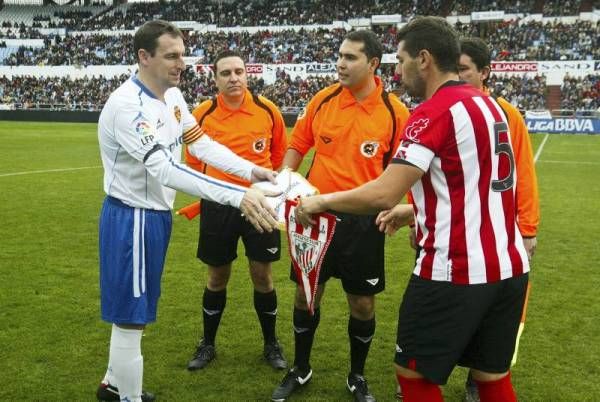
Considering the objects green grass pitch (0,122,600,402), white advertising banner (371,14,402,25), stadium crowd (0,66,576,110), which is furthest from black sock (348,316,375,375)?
white advertising banner (371,14,402,25)

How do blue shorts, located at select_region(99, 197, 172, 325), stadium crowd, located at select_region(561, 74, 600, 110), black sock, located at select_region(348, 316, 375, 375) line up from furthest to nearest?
stadium crowd, located at select_region(561, 74, 600, 110) → black sock, located at select_region(348, 316, 375, 375) → blue shorts, located at select_region(99, 197, 172, 325)

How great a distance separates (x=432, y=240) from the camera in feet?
9.11

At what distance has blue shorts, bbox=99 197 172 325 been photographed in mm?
3508

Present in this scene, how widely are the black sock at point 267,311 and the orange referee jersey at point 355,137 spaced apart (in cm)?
117

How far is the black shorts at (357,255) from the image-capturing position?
4121 millimetres

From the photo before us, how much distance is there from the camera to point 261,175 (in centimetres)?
402

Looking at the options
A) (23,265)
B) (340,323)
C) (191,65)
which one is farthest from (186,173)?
(191,65)

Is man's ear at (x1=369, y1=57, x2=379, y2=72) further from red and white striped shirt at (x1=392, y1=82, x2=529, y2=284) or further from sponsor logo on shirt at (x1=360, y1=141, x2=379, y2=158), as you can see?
red and white striped shirt at (x1=392, y1=82, x2=529, y2=284)

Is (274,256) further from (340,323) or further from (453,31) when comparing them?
(453,31)

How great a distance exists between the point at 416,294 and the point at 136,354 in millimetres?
1806

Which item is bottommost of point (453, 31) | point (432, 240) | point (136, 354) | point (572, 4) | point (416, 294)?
point (136, 354)

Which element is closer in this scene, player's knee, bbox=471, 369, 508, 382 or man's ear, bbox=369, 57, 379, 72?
player's knee, bbox=471, 369, 508, 382

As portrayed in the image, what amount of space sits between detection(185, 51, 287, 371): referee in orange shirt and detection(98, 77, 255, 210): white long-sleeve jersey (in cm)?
97

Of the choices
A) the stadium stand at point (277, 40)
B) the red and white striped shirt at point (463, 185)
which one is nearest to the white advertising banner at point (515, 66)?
the stadium stand at point (277, 40)
